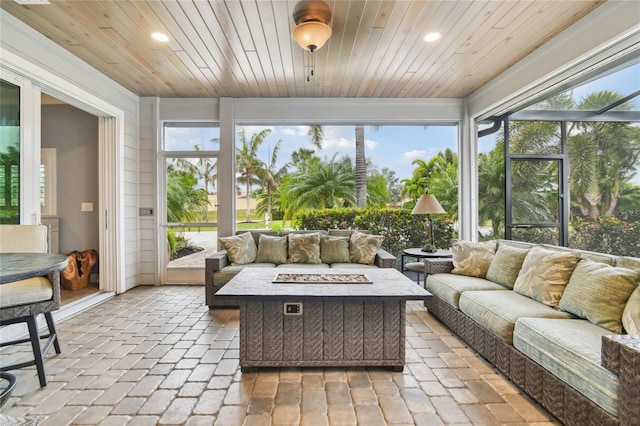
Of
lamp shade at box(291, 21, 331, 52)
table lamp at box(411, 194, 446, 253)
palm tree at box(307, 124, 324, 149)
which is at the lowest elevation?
table lamp at box(411, 194, 446, 253)

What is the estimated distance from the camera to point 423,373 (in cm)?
234

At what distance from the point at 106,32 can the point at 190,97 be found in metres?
1.90

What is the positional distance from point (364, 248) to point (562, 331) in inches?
96.2

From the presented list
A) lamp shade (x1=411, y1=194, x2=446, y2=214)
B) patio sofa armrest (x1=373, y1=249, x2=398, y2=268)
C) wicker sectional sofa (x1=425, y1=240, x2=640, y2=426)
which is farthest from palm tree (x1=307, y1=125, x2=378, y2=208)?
wicker sectional sofa (x1=425, y1=240, x2=640, y2=426)

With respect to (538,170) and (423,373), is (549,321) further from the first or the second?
(538,170)

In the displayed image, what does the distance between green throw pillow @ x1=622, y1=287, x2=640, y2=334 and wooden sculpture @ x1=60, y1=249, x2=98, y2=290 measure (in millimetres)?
5618

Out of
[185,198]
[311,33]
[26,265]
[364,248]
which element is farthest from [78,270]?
[311,33]

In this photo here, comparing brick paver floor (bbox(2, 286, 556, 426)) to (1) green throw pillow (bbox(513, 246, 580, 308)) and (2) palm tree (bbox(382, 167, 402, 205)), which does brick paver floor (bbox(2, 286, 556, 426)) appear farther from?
(2) palm tree (bbox(382, 167, 402, 205))

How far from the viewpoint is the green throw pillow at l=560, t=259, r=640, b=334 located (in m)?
1.96

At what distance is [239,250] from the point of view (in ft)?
13.4

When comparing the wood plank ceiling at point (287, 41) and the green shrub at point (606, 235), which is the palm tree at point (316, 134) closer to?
the wood plank ceiling at point (287, 41)

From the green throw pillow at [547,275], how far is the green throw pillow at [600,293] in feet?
0.29

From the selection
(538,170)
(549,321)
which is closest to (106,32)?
(549,321)

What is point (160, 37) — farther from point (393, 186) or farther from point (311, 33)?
point (393, 186)
